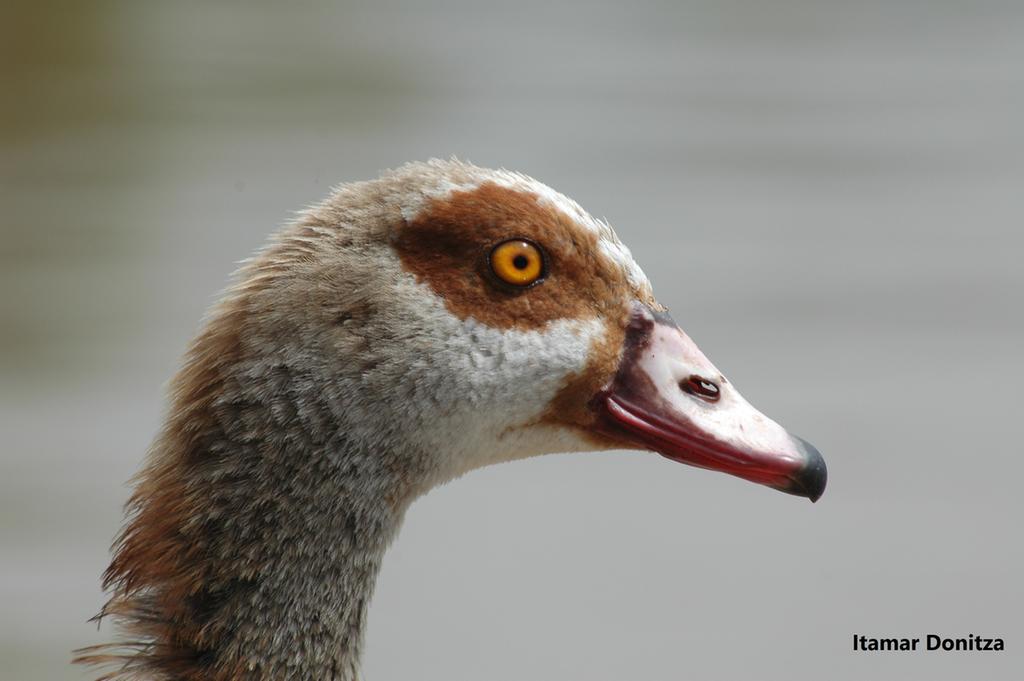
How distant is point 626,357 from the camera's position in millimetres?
3832

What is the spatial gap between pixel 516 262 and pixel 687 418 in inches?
22.2

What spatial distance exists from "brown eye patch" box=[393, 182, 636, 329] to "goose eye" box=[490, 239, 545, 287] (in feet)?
0.04

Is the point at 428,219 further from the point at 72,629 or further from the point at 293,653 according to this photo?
the point at 72,629

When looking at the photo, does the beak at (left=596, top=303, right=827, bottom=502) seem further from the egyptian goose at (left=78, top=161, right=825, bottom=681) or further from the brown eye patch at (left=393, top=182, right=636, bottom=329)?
the brown eye patch at (left=393, top=182, right=636, bottom=329)

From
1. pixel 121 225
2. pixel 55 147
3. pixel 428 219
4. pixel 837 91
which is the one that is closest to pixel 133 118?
pixel 55 147

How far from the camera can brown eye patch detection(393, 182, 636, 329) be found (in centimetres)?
367

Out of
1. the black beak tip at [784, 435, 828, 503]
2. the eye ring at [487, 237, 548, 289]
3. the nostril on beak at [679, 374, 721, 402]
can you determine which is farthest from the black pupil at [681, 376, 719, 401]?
the eye ring at [487, 237, 548, 289]

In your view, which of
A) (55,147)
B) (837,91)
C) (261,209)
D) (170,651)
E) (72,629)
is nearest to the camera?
(170,651)

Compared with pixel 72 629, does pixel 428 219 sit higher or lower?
higher

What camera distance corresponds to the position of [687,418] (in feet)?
12.5

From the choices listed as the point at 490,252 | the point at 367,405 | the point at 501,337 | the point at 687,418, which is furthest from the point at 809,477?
the point at 367,405

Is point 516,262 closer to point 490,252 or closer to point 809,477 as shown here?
point 490,252

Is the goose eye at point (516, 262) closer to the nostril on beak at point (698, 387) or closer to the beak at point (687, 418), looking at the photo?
the beak at point (687, 418)

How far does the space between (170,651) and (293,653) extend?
0.28 m
